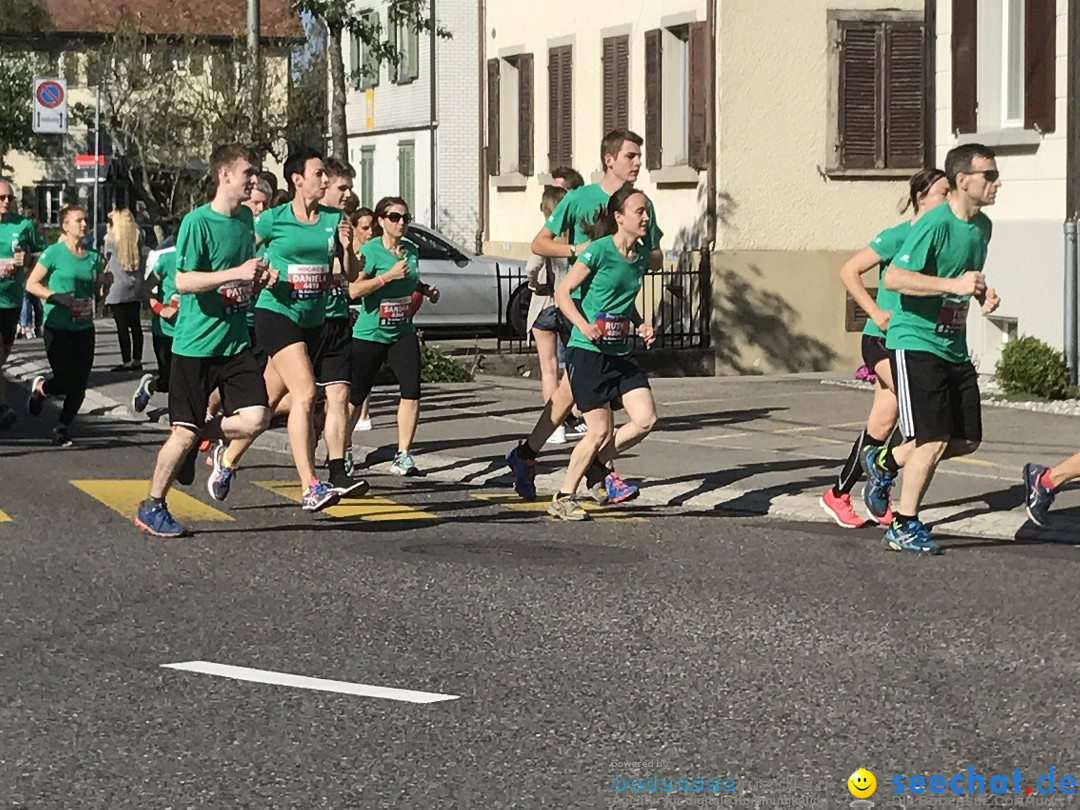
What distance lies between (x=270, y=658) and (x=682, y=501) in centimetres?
558

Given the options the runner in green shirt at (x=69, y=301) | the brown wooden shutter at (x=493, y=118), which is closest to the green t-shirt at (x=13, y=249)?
the runner in green shirt at (x=69, y=301)

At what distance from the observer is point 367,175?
42.6 m

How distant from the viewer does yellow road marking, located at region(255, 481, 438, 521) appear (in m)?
12.6

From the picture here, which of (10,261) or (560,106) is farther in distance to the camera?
A: (560,106)

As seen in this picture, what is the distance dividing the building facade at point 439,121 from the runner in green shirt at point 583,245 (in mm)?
22566

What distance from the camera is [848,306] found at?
25672 mm

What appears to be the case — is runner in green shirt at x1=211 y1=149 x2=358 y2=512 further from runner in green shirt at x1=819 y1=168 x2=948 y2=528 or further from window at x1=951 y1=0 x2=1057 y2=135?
window at x1=951 y1=0 x2=1057 y2=135

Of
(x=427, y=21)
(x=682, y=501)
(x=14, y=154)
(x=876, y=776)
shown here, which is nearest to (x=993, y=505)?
(x=682, y=501)

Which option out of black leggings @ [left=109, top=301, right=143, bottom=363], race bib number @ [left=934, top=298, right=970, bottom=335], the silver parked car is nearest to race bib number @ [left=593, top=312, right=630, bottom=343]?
race bib number @ [left=934, top=298, right=970, bottom=335]

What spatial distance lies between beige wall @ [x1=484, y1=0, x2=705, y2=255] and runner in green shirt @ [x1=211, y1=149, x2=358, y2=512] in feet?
44.6

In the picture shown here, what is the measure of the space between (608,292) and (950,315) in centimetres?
205

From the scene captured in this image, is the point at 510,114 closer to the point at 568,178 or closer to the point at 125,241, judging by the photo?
the point at 125,241

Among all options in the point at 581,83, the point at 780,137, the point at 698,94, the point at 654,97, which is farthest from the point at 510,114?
the point at 780,137

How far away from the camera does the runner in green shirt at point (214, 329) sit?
11438mm
